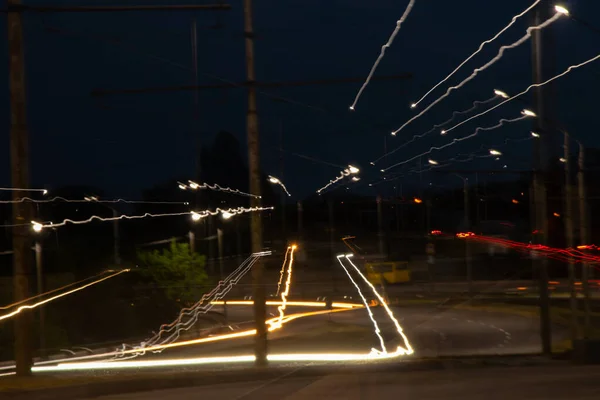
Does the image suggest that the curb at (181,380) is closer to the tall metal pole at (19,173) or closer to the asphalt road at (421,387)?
the asphalt road at (421,387)

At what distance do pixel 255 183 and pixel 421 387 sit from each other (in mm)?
12264

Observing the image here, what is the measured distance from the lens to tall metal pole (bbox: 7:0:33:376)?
46.8 feet

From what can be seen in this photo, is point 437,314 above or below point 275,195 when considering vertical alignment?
below

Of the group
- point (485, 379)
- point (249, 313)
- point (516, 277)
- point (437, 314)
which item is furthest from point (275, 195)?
point (485, 379)

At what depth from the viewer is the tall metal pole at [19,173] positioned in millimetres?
14250

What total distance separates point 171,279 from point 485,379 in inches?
1359

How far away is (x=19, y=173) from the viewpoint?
14.4 metres

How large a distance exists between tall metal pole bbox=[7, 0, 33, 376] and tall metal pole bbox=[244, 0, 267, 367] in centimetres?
628

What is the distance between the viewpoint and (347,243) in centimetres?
8919

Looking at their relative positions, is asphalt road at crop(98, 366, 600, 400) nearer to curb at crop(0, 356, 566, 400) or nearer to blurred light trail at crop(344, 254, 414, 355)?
curb at crop(0, 356, 566, 400)

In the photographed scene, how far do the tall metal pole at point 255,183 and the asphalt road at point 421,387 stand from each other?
8.22m

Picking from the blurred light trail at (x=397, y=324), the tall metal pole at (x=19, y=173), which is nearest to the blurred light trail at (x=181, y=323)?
the blurred light trail at (x=397, y=324)

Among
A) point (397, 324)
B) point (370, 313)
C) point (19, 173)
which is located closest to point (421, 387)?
point (19, 173)

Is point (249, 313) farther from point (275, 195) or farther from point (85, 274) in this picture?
point (275, 195)
